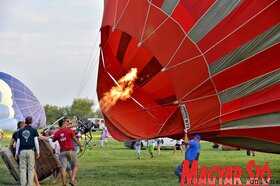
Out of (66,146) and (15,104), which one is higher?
(15,104)

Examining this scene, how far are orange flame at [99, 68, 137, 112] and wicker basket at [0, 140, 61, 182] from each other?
1520mm

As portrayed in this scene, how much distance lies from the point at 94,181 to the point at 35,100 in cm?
3159

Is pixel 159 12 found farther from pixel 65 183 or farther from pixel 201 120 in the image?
pixel 65 183

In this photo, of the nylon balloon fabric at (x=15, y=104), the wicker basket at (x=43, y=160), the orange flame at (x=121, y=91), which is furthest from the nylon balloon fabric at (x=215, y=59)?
the nylon balloon fabric at (x=15, y=104)

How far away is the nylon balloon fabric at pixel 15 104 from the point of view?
1391 inches

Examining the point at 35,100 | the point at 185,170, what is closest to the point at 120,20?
the point at 185,170

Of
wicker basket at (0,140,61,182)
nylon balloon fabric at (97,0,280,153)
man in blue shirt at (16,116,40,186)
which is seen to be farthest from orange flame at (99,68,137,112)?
man in blue shirt at (16,116,40,186)

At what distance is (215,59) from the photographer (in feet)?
38.2

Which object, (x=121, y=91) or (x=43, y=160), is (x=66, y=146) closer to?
(x=43, y=160)

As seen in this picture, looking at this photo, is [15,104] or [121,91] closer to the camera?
[121,91]

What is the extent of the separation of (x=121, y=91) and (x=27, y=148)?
246cm

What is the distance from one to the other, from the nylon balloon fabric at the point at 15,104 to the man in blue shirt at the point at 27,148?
891 inches

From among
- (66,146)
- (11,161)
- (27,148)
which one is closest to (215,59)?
(66,146)

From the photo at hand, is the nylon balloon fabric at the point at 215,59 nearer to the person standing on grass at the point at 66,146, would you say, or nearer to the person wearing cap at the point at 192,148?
the person wearing cap at the point at 192,148
